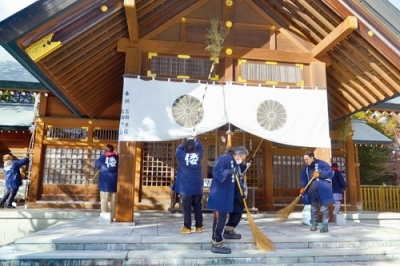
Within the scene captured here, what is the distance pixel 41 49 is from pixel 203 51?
12.0ft

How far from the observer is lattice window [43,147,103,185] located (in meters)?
10.1

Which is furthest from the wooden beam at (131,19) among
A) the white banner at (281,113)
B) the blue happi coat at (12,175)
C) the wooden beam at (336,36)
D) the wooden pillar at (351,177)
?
the wooden pillar at (351,177)

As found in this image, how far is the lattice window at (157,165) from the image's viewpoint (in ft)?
33.2

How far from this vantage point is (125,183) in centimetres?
642

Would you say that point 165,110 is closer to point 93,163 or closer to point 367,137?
point 93,163

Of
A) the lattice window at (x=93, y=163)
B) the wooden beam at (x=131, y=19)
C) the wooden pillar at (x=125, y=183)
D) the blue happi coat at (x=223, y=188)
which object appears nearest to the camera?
the blue happi coat at (x=223, y=188)

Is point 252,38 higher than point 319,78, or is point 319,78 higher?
point 252,38

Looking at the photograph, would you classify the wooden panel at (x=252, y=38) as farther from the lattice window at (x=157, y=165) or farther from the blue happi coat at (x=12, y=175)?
the blue happi coat at (x=12, y=175)

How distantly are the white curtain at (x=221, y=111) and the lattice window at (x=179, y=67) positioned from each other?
1.71ft

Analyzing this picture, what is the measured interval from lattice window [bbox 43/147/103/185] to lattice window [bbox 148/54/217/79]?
4593 millimetres

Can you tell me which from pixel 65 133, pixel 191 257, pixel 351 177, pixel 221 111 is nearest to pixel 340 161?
pixel 351 177

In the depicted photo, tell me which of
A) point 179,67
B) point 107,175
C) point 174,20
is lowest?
point 107,175

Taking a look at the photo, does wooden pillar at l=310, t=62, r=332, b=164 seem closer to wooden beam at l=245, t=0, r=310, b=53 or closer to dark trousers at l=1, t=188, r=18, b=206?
wooden beam at l=245, t=0, r=310, b=53

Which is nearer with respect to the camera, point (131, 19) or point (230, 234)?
point (230, 234)
